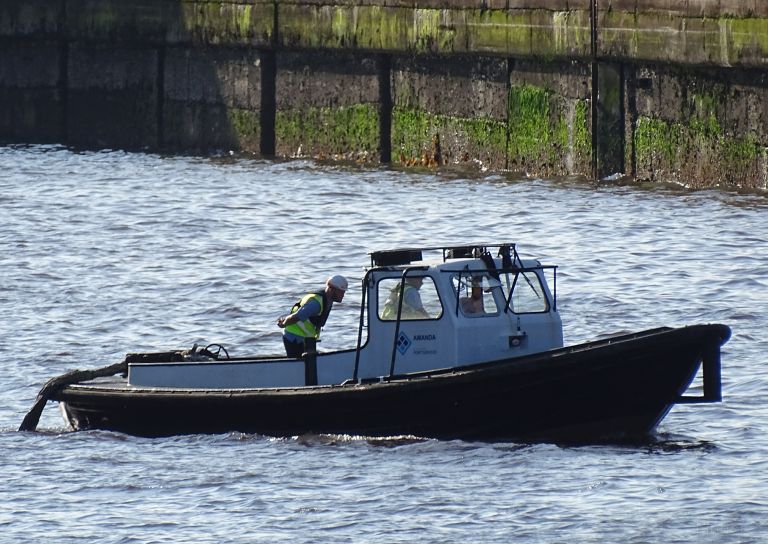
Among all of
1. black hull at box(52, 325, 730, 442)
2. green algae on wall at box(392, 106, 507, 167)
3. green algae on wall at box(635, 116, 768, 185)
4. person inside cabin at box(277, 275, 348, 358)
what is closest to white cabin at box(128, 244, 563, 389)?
person inside cabin at box(277, 275, 348, 358)

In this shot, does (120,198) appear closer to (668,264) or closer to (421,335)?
(668,264)

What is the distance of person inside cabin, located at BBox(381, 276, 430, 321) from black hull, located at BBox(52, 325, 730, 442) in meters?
0.63

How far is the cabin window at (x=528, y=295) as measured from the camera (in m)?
16.1

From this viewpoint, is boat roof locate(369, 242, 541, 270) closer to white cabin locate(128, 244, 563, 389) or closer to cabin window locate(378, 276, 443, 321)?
white cabin locate(128, 244, 563, 389)

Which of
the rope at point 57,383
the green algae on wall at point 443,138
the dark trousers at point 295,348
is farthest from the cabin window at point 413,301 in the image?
the green algae on wall at point 443,138

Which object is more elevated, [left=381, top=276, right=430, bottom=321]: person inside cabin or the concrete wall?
the concrete wall

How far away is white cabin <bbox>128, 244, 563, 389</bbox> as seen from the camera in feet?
52.2

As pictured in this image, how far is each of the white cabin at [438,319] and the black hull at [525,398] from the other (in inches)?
13.2

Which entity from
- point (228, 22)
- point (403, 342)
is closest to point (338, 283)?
point (403, 342)

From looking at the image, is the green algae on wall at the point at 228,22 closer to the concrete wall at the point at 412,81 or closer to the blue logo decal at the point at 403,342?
the concrete wall at the point at 412,81

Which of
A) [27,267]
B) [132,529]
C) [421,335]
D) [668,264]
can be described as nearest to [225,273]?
[27,267]

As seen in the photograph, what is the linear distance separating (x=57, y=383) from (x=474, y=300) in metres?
4.09

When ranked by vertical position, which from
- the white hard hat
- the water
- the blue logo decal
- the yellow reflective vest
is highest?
the white hard hat

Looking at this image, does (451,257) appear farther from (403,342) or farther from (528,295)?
(403,342)
